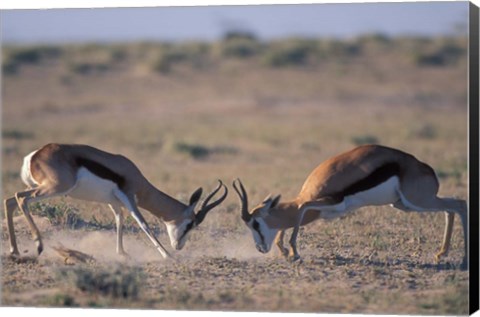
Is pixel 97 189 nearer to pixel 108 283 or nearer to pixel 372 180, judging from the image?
pixel 108 283

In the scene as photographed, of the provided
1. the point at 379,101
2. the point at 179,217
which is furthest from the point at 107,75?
the point at 179,217

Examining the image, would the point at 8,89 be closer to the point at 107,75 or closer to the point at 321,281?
the point at 107,75

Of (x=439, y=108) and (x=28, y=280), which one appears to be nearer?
(x=28, y=280)

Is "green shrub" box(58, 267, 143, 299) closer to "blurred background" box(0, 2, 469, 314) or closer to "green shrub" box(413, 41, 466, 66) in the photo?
"blurred background" box(0, 2, 469, 314)

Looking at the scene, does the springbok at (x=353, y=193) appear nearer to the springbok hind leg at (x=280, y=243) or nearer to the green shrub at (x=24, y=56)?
the springbok hind leg at (x=280, y=243)

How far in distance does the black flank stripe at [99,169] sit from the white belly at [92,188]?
35 mm

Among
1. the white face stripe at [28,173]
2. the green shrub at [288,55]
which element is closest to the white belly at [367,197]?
the white face stripe at [28,173]

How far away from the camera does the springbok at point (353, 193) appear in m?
10.3

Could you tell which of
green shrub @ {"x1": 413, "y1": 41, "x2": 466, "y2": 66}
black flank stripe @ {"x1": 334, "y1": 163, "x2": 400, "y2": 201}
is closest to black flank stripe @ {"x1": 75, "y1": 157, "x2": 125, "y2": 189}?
black flank stripe @ {"x1": 334, "y1": 163, "x2": 400, "y2": 201}

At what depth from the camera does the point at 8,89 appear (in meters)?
33.1

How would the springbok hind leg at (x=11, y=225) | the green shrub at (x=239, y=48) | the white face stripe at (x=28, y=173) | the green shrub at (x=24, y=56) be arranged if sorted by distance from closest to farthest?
the springbok hind leg at (x=11, y=225) → the white face stripe at (x=28, y=173) → the green shrub at (x=24, y=56) → the green shrub at (x=239, y=48)

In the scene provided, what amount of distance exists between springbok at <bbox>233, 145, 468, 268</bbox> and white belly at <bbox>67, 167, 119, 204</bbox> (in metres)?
1.35

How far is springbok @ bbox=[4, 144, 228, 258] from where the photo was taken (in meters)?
10.3

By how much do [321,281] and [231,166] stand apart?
32.4ft
